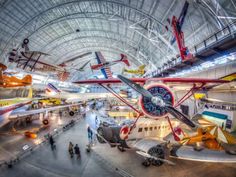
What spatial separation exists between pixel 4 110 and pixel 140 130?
39.1ft

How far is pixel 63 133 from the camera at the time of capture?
480 inches

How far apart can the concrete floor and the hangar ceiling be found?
844 cm

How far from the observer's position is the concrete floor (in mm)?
6273

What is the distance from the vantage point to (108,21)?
2048 centimetres

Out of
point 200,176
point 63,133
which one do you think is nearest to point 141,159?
point 200,176

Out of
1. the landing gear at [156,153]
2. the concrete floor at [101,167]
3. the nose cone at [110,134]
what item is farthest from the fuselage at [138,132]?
the landing gear at [156,153]

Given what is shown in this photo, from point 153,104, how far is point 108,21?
19313 millimetres

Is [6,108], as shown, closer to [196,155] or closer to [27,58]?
[27,58]

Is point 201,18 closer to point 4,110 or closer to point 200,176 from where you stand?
point 200,176

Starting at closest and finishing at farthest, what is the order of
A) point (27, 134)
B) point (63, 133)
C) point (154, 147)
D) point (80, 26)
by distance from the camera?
1. point (154, 147)
2. point (27, 134)
3. point (63, 133)
4. point (80, 26)

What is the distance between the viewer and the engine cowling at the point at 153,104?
528 cm

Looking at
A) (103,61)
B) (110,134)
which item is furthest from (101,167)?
(103,61)

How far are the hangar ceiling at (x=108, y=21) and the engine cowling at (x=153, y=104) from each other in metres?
6.21

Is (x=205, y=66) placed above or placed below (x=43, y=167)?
above
